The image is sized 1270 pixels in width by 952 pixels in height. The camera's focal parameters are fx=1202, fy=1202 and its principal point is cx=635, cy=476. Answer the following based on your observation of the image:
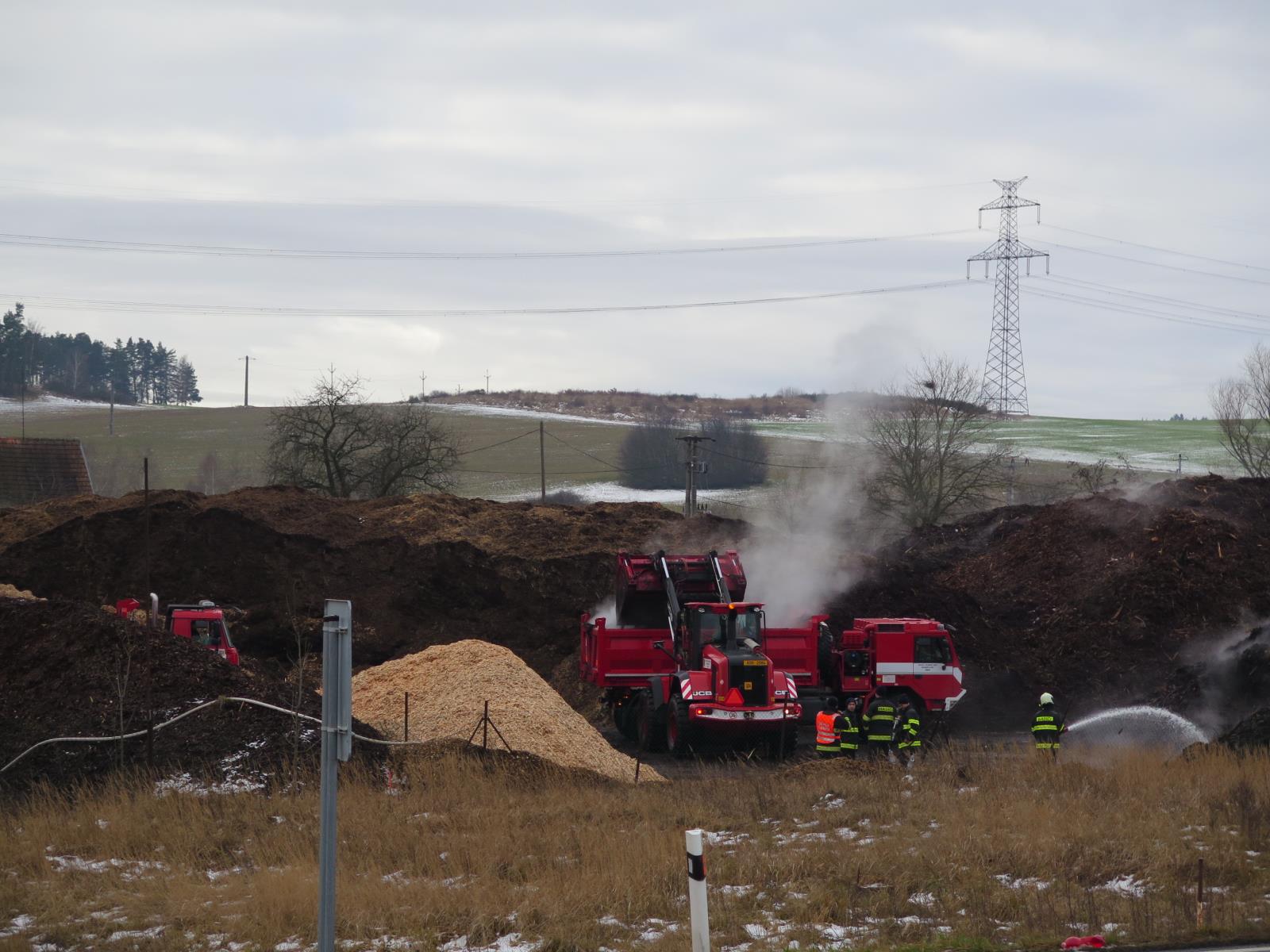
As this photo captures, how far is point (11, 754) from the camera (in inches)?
584

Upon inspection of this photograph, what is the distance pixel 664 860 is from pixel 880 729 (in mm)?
6772

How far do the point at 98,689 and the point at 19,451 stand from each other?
43.7 meters

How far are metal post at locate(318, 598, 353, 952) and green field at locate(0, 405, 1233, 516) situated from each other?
49.2 m

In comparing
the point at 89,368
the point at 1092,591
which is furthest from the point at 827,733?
the point at 89,368

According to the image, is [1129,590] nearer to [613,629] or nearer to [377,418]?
[613,629]

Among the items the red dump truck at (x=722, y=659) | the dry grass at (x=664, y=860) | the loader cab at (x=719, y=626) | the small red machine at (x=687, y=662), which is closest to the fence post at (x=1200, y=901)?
the dry grass at (x=664, y=860)

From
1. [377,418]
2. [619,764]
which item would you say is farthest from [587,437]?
[619,764]

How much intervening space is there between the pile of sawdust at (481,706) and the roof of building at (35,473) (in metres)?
37.9

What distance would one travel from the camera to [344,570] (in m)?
33.6

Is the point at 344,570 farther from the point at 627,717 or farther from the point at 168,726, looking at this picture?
the point at 168,726

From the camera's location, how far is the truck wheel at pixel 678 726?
20609mm

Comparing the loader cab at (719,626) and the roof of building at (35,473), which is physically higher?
the roof of building at (35,473)

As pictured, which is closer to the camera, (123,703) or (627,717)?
(123,703)

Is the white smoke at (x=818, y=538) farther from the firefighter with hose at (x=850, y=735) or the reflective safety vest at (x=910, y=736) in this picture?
the reflective safety vest at (x=910, y=736)
